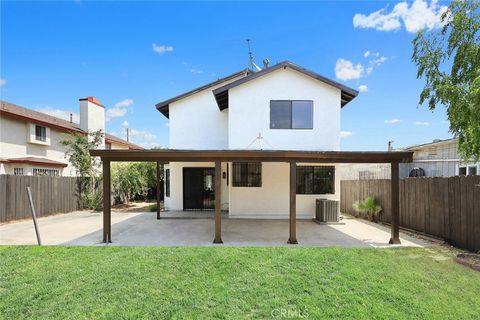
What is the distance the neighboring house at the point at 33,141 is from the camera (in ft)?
48.3

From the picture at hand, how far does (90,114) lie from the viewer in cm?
2091

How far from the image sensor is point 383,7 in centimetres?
1048

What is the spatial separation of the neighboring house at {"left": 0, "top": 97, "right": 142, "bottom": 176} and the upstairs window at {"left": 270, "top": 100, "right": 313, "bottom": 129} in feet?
45.4

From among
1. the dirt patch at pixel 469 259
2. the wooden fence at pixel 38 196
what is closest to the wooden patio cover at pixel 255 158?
the dirt patch at pixel 469 259

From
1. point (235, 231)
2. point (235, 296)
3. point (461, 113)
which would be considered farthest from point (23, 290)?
point (461, 113)

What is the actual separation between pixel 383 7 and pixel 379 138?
1402 cm

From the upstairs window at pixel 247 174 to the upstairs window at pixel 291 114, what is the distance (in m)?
2.04

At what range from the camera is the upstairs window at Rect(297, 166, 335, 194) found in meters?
12.3

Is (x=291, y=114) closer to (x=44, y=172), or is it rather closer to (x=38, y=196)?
(x=38, y=196)

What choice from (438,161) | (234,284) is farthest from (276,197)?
(438,161)

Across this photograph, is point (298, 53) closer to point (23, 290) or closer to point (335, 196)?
point (335, 196)

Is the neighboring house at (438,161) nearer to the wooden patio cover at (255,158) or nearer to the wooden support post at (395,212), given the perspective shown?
the wooden support post at (395,212)

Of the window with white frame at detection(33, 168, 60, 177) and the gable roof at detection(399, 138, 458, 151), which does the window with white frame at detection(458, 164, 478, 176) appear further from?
the window with white frame at detection(33, 168, 60, 177)

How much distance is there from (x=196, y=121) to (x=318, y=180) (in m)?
6.86
